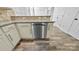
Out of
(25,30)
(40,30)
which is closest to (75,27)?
(40,30)

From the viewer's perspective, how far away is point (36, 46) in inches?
29.3

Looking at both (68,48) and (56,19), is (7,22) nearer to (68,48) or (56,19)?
(56,19)

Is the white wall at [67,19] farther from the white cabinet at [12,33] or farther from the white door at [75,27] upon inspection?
the white cabinet at [12,33]

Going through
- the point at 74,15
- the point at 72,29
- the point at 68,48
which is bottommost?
the point at 68,48

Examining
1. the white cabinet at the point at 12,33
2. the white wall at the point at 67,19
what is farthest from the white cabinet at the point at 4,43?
the white wall at the point at 67,19

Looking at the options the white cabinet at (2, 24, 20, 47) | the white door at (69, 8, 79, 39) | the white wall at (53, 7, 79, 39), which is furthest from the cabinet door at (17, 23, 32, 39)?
the white door at (69, 8, 79, 39)

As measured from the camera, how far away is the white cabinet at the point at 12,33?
0.73m

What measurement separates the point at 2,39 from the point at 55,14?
1.58 feet

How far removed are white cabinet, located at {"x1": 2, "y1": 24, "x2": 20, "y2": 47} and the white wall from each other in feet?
1.14

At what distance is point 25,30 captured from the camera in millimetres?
774

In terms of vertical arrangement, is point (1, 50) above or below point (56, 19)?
below

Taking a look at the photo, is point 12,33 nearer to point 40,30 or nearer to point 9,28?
point 9,28

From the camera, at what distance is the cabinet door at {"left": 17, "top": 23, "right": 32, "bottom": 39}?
2.51 ft
